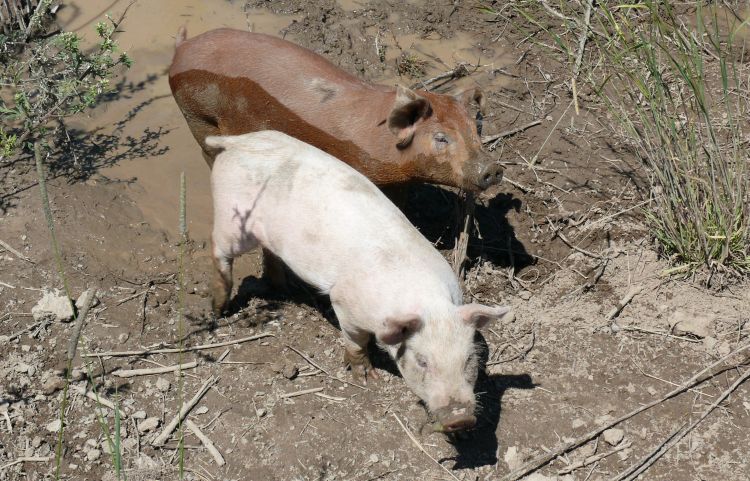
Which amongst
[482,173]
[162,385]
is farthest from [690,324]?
[162,385]

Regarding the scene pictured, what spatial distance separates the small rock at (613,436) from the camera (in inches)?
187

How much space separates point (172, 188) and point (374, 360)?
2.48 meters

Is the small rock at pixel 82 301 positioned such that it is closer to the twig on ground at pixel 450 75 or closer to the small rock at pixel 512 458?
the small rock at pixel 512 458

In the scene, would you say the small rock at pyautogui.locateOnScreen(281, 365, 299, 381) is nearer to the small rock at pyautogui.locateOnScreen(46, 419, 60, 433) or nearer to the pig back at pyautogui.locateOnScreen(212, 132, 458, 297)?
the pig back at pyautogui.locateOnScreen(212, 132, 458, 297)

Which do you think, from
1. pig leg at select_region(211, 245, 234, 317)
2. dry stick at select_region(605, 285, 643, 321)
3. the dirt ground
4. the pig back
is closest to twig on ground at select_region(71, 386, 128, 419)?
the dirt ground

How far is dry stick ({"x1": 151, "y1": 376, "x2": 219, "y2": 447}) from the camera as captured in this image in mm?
4797

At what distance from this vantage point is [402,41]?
8.05 meters

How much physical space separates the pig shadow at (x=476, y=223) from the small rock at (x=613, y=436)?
65.4 inches

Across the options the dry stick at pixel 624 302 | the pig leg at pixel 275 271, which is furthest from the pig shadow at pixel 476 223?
the pig leg at pixel 275 271

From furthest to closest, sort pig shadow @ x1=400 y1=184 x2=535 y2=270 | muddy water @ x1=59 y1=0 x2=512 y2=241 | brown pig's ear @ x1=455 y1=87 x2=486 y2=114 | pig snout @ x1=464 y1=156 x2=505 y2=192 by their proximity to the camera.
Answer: muddy water @ x1=59 y1=0 x2=512 y2=241
pig shadow @ x1=400 y1=184 x2=535 y2=270
brown pig's ear @ x1=455 y1=87 x2=486 y2=114
pig snout @ x1=464 y1=156 x2=505 y2=192

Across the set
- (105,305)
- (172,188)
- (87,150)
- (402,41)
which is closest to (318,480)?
(105,305)

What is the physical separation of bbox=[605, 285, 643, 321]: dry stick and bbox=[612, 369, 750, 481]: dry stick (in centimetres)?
86

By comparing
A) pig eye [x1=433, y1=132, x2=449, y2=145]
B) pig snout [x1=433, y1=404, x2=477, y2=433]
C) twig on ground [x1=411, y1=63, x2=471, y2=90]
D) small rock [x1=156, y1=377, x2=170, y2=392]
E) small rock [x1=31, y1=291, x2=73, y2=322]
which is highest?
pig eye [x1=433, y1=132, x2=449, y2=145]

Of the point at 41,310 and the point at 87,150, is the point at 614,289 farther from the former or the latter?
the point at 87,150
